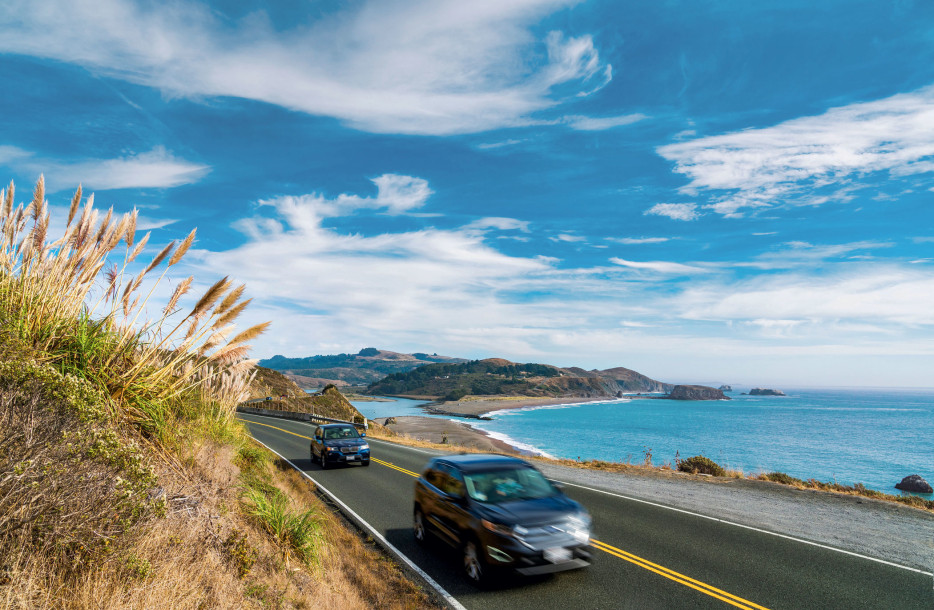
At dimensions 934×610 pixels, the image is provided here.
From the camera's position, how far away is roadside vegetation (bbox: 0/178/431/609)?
378cm

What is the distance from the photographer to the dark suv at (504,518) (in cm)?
661

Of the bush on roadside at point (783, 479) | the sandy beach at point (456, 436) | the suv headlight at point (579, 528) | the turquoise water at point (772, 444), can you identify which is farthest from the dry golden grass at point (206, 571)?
the turquoise water at point (772, 444)

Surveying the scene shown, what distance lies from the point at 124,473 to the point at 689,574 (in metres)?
7.64

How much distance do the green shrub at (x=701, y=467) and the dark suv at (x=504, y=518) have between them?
44.2 ft

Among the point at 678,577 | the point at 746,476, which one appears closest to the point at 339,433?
the point at 678,577

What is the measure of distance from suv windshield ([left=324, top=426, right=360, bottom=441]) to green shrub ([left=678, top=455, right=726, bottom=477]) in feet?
44.5

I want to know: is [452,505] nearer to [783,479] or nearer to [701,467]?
[783,479]

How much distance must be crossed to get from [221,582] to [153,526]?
0.95 metres

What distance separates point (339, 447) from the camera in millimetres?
18406

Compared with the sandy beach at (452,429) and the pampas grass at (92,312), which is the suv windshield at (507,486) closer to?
the pampas grass at (92,312)

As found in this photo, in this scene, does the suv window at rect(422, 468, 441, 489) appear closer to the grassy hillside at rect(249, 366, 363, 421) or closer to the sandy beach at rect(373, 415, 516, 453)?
the sandy beach at rect(373, 415, 516, 453)

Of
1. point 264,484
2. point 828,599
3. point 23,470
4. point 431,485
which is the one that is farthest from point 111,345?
point 828,599

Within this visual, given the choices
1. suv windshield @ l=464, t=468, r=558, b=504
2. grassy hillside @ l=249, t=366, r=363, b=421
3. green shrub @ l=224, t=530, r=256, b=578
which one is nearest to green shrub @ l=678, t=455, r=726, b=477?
suv windshield @ l=464, t=468, r=558, b=504

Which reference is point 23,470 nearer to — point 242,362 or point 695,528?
point 242,362
